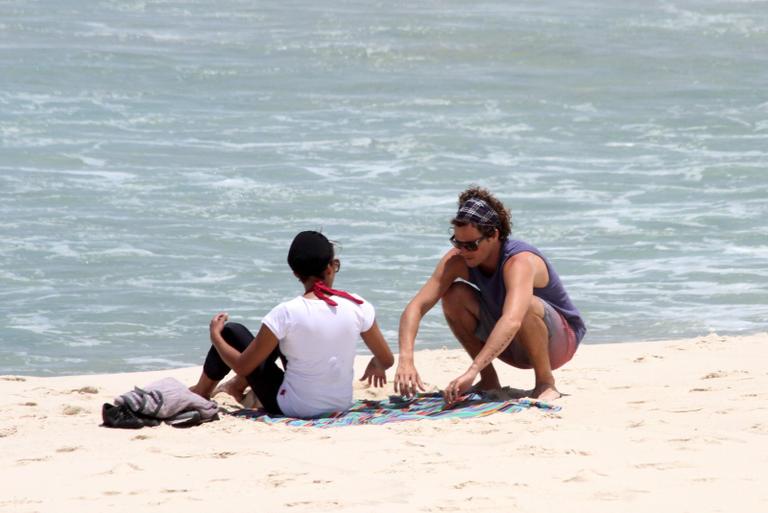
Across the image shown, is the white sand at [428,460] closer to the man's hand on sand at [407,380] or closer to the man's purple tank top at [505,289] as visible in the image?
the man's hand on sand at [407,380]

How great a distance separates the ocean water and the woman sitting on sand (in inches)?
97.0

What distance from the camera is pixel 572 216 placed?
1260cm

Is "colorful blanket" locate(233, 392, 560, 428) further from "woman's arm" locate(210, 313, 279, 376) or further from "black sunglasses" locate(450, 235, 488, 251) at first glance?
"black sunglasses" locate(450, 235, 488, 251)

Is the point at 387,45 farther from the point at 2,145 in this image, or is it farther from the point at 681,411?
the point at 681,411

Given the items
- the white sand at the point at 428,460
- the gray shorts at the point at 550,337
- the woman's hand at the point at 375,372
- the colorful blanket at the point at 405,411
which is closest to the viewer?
the white sand at the point at 428,460

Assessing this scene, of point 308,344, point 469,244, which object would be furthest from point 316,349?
point 469,244

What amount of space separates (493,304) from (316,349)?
0.85m

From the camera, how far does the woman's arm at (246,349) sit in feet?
18.0

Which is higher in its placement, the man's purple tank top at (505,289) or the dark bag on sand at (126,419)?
the man's purple tank top at (505,289)

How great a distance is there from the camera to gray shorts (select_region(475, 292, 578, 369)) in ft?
19.6

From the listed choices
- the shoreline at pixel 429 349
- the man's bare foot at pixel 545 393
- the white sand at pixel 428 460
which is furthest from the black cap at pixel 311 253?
the shoreline at pixel 429 349

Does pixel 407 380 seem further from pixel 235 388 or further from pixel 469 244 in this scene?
pixel 235 388

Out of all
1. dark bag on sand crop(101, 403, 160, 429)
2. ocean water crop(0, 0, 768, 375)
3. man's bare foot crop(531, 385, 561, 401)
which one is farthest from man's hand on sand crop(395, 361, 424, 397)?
ocean water crop(0, 0, 768, 375)

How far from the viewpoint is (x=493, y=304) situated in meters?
5.93
